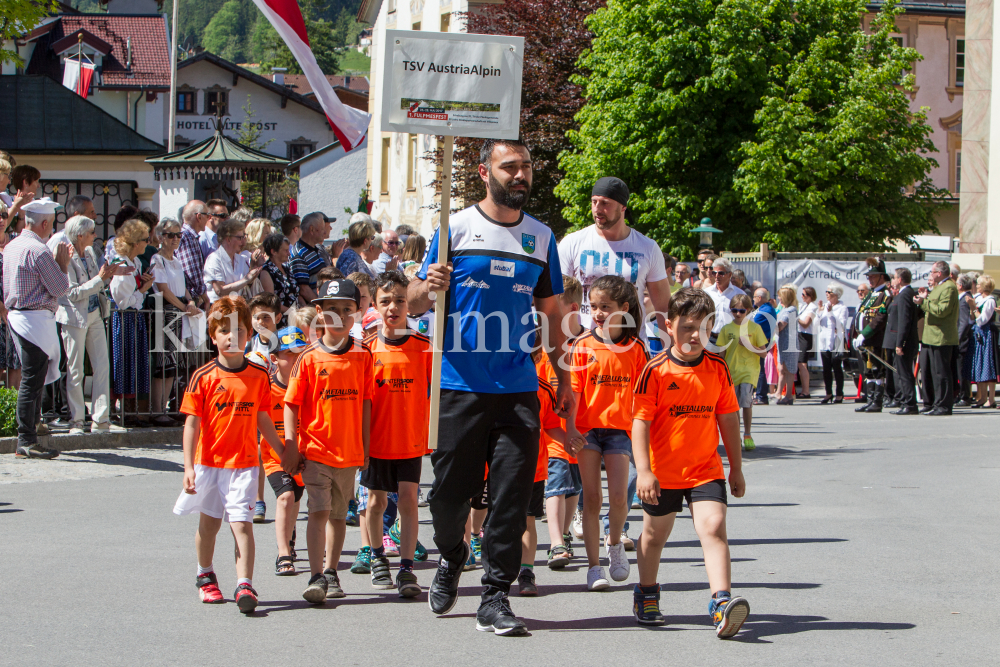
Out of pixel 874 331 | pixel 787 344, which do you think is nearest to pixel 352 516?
pixel 874 331

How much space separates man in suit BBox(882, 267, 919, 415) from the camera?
17.2 meters

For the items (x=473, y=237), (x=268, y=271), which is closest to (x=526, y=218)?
(x=473, y=237)

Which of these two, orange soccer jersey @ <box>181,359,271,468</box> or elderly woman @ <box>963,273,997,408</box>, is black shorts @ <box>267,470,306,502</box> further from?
elderly woman @ <box>963,273,997,408</box>

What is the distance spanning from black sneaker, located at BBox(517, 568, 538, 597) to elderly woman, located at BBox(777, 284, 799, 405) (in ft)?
44.3

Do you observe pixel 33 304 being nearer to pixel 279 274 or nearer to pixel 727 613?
pixel 279 274

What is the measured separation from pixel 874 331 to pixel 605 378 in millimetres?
12107

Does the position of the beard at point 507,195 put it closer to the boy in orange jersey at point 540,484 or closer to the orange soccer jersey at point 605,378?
the boy in orange jersey at point 540,484

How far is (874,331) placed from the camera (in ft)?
58.1

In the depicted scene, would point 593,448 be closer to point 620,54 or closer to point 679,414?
point 679,414

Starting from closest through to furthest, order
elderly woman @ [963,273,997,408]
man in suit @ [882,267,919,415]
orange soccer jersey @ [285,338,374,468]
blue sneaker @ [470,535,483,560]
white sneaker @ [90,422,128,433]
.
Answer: orange soccer jersey @ [285,338,374,468], blue sneaker @ [470,535,483,560], white sneaker @ [90,422,128,433], man in suit @ [882,267,919,415], elderly woman @ [963,273,997,408]

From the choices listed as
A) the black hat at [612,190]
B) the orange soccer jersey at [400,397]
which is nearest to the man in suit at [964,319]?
the black hat at [612,190]

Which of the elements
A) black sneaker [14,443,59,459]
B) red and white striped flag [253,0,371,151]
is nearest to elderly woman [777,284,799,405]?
red and white striped flag [253,0,371,151]

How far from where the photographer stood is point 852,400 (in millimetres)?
19891

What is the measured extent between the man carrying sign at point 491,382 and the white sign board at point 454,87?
25cm
